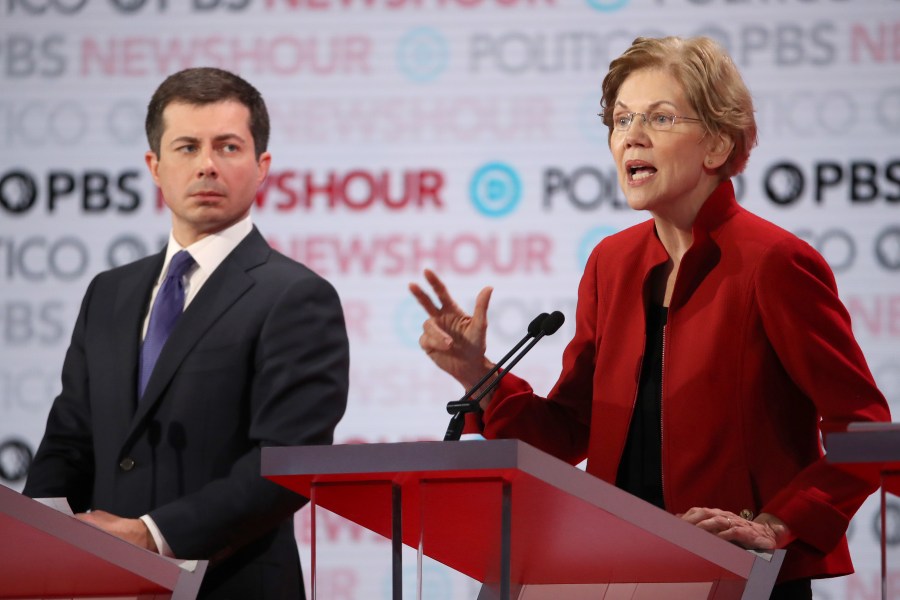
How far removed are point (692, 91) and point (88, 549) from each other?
1398 millimetres

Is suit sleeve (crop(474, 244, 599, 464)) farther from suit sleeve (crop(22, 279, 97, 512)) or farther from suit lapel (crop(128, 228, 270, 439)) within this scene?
suit sleeve (crop(22, 279, 97, 512))

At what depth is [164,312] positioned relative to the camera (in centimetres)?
321

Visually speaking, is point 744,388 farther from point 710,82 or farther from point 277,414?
point 277,414

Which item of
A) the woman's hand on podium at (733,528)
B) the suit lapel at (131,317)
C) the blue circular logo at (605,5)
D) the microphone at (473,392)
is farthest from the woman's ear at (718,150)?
the blue circular logo at (605,5)

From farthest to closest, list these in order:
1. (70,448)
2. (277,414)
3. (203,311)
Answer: (70,448) < (203,311) < (277,414)

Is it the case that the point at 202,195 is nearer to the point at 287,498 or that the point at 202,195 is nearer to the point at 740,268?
Result: the point at 287,498

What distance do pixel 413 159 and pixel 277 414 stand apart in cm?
145

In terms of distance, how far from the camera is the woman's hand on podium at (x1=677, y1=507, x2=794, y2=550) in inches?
86.4

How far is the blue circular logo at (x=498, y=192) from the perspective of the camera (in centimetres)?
416

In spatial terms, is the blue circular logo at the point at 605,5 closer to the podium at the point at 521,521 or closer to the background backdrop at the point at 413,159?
the background backdrop at the point at 413,159

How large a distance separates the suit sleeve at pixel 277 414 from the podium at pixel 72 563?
1.44 ft

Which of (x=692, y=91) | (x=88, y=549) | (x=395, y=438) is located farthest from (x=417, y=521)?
(x=395, y=438)

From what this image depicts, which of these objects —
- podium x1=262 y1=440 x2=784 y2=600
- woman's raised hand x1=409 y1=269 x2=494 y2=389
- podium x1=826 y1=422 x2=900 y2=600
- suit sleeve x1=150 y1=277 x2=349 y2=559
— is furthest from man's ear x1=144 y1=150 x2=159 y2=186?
podium x1=826 y1=422 x2=900 y2=600

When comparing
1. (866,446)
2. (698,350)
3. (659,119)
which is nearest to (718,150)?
(659,119)
